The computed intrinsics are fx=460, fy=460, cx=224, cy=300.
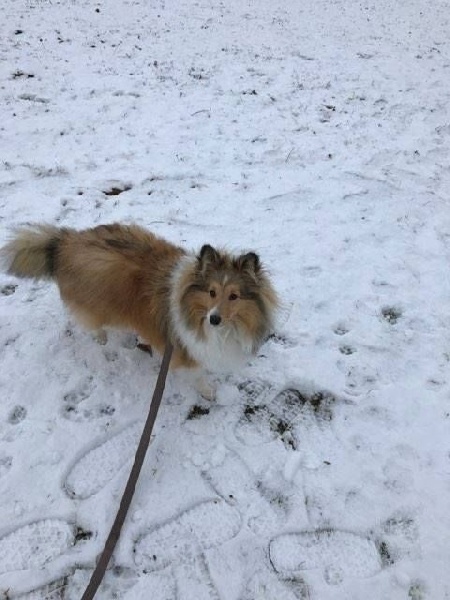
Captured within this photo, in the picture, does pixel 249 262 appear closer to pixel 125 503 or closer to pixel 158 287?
pixel 158 287

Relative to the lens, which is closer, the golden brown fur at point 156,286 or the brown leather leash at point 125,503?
the brown leather leash at point 125,503

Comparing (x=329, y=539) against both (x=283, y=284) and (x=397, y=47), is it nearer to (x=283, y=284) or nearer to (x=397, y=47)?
(x=283, y=284)

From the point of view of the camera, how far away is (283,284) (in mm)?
4449

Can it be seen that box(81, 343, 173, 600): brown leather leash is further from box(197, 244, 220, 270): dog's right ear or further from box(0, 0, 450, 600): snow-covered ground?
box(197, 244, 220, 270): dog's right ear

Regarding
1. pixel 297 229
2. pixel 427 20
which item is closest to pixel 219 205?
pixel 297 229

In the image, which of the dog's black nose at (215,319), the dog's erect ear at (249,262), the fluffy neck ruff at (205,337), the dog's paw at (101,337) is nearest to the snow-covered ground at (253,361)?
the dog's paw at (101,337)

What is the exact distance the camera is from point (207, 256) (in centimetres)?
289

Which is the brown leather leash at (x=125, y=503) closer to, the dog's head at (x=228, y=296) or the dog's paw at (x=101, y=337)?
the dog's head at (x=228, y=296)

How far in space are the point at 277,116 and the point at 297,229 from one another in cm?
275

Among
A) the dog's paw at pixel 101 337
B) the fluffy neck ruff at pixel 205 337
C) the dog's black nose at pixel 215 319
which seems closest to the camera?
the dog's black nose at pixel 215 319

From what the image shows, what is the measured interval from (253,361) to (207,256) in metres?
1.25

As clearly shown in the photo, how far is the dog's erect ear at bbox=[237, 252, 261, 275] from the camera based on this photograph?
112 inches

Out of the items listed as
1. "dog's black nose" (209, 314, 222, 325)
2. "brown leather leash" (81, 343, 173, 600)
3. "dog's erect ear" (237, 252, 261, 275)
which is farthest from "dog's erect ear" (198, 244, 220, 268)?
"brown leather leash" (81, 343, 173, 600)

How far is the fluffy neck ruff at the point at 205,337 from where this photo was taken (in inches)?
121
